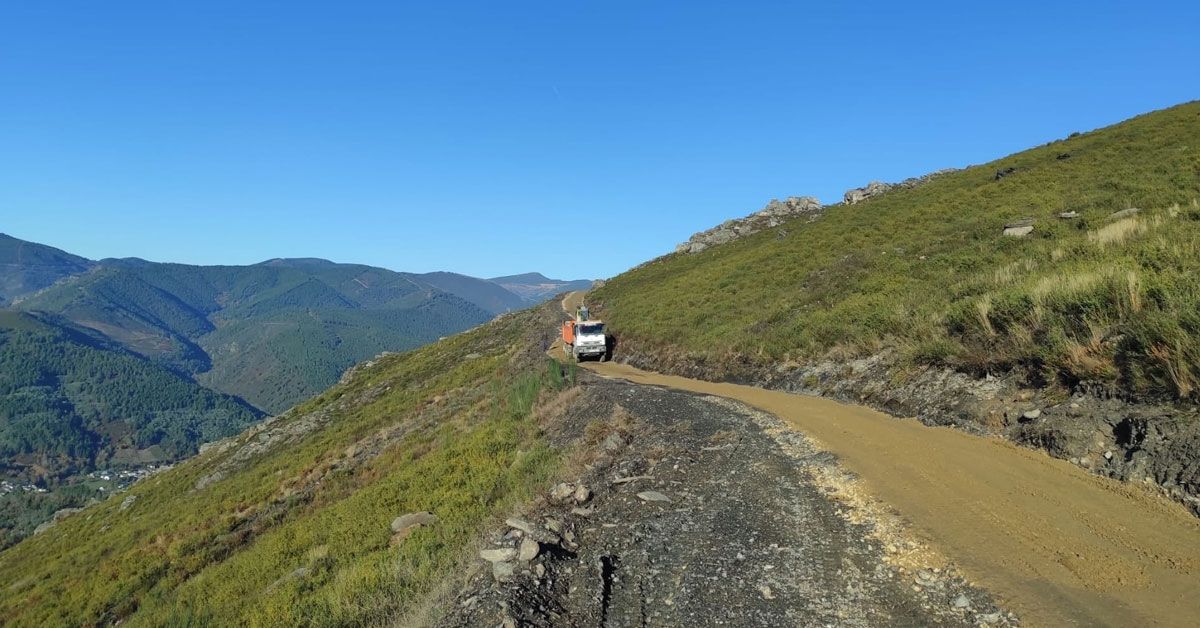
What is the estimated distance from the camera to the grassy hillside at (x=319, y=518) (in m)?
11.4

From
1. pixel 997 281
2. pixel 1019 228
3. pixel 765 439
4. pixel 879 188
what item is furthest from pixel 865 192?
pixel 765 439

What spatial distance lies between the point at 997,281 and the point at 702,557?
48.2 ft

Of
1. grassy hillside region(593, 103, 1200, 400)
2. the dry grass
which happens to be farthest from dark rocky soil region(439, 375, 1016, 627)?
grassy hillside region(593, 103, 1200, 400)

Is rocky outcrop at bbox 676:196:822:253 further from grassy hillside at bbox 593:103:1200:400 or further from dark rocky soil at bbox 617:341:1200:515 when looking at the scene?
dark rocky soil at bbox 617:341:1200:515

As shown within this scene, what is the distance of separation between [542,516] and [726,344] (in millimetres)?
17787

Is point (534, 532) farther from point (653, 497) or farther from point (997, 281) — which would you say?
point (997, 281)

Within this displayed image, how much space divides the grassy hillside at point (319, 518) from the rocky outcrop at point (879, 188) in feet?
130

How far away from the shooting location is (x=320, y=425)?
49.1m

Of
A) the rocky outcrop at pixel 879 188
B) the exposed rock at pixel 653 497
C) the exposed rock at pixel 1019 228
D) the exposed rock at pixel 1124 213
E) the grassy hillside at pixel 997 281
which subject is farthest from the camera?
the rocky outcrop at pixel 879 188

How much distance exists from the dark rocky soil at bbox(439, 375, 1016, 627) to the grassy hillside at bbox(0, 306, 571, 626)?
71.1 inches

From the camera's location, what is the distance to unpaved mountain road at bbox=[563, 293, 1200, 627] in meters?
5.35

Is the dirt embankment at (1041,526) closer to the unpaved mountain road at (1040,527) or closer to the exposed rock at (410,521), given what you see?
the unpaved mountain road at (1040,527)

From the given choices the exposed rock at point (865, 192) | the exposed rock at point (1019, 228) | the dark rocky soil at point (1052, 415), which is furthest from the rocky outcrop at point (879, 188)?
the dark rocky soil at point (1052, 415)

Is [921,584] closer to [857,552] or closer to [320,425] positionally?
[857,552]
